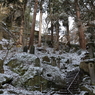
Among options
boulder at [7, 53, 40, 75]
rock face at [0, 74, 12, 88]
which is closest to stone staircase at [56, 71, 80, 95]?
boulder at [7, 53, 40, 75]

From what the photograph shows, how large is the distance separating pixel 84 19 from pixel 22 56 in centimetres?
780

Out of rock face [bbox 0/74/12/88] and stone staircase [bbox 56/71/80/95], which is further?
stone staircase [bbox 56/71/80/95]

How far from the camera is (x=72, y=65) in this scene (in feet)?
35.7

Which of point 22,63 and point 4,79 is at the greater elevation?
point 22,63

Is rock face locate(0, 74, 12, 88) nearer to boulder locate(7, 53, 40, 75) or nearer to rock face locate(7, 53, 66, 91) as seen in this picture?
rock face locate(7, 53, 66, 91)

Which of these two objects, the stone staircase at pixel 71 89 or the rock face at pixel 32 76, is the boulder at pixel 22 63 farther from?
the stone staircase at pixel 71 89

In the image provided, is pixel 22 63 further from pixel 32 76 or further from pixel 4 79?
pixel 4 79

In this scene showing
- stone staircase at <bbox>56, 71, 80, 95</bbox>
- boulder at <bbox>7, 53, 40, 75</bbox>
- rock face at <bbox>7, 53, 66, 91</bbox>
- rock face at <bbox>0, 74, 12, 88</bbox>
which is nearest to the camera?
rock face at <bbox>0, 74, 12, 88</bbox>

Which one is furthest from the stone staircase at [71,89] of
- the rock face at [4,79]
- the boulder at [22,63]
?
the rock face at [4,79]

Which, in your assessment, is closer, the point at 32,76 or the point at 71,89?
the point at 71,89

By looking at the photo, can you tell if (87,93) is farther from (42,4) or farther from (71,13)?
(42,4)

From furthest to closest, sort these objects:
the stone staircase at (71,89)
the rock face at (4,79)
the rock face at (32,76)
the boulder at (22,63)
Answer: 1. the boulder at (22,63)
2. the rock face at (32,76)
3. the stone staircase at (71,89)
4. the rock face at (4,79)

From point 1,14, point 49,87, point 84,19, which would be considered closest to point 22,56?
point 49,87

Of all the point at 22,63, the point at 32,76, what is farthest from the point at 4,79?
the point at 22,63
